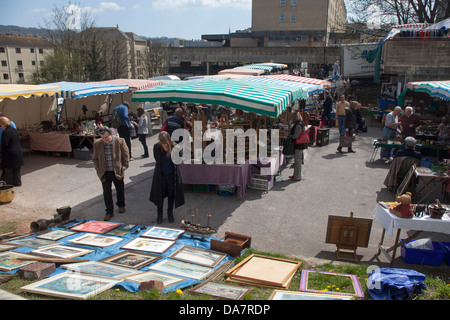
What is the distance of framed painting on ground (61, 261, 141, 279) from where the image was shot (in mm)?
4203

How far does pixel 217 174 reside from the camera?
7.71 m

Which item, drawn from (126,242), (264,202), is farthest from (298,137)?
(126,242)

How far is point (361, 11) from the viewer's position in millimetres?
24047

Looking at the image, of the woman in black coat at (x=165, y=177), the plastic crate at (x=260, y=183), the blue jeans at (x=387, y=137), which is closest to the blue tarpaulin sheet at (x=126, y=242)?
the woman in black coat at (x=165, y=177)

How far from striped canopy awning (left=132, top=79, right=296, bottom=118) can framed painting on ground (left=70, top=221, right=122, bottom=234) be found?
2.93m

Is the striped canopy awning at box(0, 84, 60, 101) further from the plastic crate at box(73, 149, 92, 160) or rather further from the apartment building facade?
the apartment building facade

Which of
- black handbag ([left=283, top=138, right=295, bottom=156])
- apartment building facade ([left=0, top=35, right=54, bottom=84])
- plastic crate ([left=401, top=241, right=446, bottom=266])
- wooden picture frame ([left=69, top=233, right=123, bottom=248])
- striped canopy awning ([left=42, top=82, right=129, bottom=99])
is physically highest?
apartment building facade ([left=0, top=35, right=54, bottom=84])

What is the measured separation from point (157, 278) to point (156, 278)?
0.01 metres

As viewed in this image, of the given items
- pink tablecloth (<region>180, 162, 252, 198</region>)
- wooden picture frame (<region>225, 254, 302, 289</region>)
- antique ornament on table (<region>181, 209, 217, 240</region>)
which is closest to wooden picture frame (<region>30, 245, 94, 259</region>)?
antique ornament on table (<region>181, 209, 217, 240</region>)

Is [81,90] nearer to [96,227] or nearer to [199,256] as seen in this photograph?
[96,227]

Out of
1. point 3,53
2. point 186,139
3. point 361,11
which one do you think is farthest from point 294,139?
point 3,53

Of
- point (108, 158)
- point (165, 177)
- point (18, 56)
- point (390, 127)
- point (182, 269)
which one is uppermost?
point (18, 56)

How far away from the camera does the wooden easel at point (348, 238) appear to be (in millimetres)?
5301
